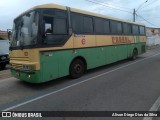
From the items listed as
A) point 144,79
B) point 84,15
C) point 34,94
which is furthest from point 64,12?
point 144,79

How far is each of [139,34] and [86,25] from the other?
869 cm

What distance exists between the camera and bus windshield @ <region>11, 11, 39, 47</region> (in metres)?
7.54

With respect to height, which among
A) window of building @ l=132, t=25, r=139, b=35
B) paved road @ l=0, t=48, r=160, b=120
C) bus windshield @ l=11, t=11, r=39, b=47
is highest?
window of building @ l=132, t=25, r=139, b=35

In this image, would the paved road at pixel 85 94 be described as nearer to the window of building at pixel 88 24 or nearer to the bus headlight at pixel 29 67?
the bus headlight at pixel 29 67

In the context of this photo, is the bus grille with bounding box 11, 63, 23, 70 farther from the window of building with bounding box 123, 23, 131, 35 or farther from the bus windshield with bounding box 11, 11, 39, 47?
the window of building with bounding box 123, 23, 131, 35

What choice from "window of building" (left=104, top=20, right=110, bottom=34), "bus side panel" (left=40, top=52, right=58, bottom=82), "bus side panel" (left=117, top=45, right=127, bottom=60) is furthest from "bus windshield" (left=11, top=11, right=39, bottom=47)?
"bus side panel" (left=117, top=45, right=127, bottom=60)

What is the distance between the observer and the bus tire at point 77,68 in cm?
928

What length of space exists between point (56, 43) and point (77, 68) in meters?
1.96

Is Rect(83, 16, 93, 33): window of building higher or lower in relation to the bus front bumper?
higher

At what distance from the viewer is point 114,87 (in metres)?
7.77

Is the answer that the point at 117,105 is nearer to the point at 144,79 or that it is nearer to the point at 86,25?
the point at 144,79

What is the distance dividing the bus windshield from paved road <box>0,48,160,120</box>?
1.81 meters

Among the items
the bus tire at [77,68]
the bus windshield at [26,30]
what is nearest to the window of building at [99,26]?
the bus tire at [77,68]

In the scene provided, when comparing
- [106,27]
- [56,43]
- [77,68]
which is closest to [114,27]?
[106,27]
